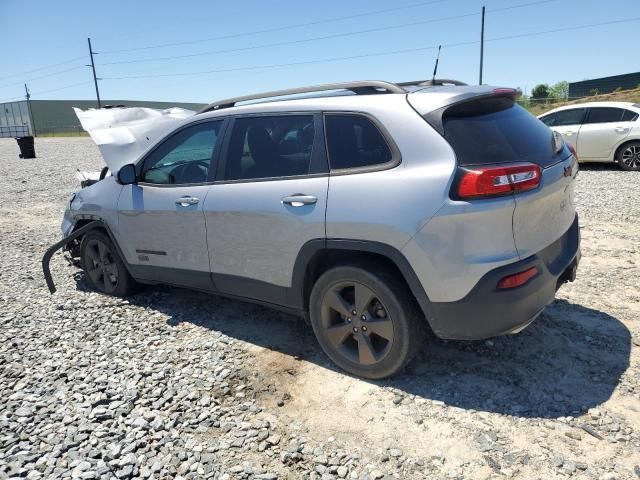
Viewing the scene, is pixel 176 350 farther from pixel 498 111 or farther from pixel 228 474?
pixel 498 111

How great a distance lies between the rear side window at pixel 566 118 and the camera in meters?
11.2

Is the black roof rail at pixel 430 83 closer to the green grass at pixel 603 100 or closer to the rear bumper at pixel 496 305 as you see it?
the rear bumper at pixel 496 305

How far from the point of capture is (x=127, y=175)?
4.20 metres

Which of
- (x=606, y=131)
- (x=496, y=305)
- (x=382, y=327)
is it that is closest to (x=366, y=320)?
(x=382, y=327)

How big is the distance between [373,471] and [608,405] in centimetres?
149

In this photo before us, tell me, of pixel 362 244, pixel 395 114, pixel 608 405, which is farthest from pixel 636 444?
pixel 395 114

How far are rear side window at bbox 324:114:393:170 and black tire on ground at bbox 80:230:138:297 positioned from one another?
2734 millimetres

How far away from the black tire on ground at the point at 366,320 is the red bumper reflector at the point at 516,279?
0.55m

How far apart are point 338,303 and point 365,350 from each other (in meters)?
0.36

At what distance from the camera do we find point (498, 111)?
119 inches

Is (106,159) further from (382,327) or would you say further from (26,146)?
(26,146)

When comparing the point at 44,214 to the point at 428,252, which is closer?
the point at 428,252

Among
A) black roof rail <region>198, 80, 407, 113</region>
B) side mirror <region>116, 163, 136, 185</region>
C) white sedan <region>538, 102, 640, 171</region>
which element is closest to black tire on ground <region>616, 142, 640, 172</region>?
white sedan <region>538, 102, 640, 171</region>

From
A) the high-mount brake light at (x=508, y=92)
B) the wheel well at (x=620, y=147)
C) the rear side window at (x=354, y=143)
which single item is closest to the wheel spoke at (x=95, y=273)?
the rear side window at (x=354, y=143)
